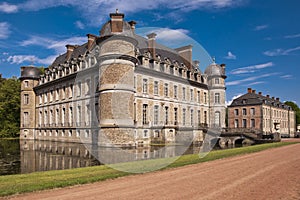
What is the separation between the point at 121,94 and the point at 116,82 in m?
1.00

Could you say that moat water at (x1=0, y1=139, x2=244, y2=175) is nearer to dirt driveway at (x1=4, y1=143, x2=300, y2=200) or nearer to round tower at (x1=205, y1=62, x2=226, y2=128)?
dirt driveway at (x1=4, y1=143, x2=300, y2=200)

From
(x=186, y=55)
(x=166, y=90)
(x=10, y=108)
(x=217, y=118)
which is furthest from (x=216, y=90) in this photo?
(x=10, y=108)

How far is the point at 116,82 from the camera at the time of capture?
68.5 feet

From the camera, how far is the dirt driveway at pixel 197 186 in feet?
20.2

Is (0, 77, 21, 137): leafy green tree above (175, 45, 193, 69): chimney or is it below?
below

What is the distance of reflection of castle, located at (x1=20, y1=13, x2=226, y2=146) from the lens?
68.6 ft

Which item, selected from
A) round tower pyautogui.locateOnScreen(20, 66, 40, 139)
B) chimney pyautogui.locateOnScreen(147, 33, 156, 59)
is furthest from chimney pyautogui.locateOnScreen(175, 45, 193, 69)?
round tower pyautogui.locateOnScreen(20, 66, 40, 139)

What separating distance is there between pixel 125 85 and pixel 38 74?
22.2 m

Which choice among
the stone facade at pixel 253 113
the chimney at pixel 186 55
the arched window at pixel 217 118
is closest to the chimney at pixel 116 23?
the chimney at pixel 186 55

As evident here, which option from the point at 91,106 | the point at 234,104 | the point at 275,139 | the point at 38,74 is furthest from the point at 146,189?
the point at 234,104

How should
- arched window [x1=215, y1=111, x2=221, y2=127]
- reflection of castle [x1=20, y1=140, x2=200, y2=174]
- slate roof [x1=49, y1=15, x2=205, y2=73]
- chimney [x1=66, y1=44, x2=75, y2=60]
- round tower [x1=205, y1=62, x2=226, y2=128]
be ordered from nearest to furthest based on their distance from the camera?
reflection of castle [x1=20, y1=140, x2=200, y2=174], slate roof [x1=49, y1=15, x2=205, y2=73], chimney [x1=66, y1=44, x2=75, y2=60], round tower [x1=205, y1=62, x2=226, y2=128], arched window [x1=215, y1=111, x2=221, y2=127]

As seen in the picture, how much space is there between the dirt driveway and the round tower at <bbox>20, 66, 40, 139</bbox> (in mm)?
32017

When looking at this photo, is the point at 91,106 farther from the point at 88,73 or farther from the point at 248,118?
the point at 248,118

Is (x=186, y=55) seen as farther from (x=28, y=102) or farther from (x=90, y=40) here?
(x=28, y=102)
